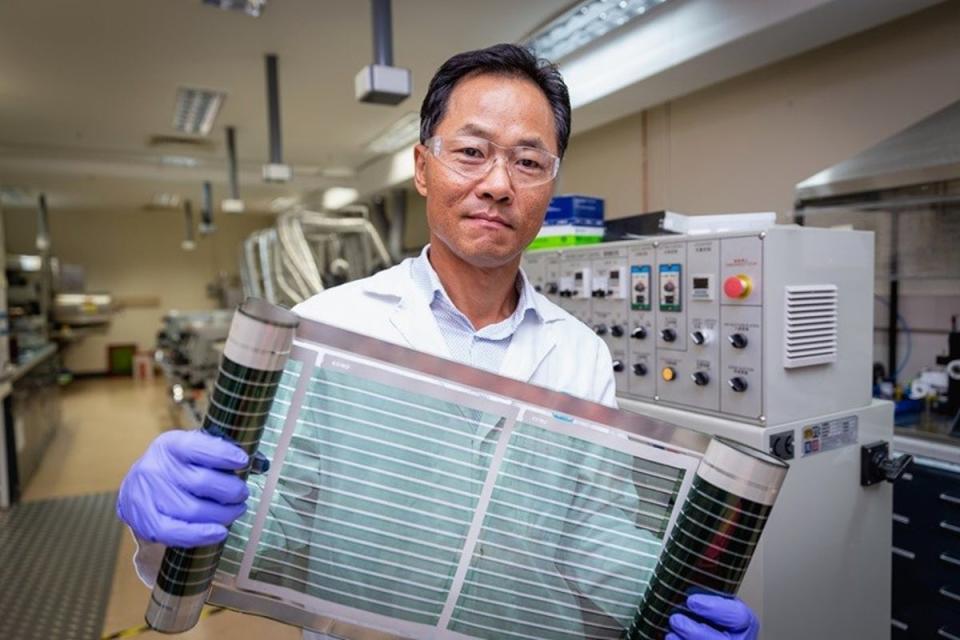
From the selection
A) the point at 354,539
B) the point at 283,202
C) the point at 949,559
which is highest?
the point at 283,202

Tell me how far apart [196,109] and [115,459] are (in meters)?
3.14

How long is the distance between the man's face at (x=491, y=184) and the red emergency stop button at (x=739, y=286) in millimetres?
940

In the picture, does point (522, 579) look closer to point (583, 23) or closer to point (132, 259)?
point (583, 23)

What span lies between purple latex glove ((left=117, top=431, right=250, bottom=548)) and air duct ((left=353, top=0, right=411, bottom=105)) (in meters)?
2.37

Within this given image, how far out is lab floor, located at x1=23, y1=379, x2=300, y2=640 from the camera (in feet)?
8.61

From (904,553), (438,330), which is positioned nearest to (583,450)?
(438,330)

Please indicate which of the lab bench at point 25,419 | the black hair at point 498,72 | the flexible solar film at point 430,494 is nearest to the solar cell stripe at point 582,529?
the flexible solar film at point 430,494

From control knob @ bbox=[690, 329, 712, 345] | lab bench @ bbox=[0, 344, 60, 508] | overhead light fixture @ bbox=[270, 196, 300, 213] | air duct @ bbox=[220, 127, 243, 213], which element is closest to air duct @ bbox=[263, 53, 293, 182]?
air duct @ bbox=[220, 127, 243, 213]

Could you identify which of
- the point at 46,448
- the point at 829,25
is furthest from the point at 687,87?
the point at 46,448

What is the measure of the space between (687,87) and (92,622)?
4156 mm

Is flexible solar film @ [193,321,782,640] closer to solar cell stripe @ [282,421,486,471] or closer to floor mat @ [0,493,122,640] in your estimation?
solar cell stripe @ [282,421,486,471]

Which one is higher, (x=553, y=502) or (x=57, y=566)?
(x=553, y=502)

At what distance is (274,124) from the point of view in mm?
4395

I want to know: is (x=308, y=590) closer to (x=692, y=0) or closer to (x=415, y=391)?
(x=415, y=391)
